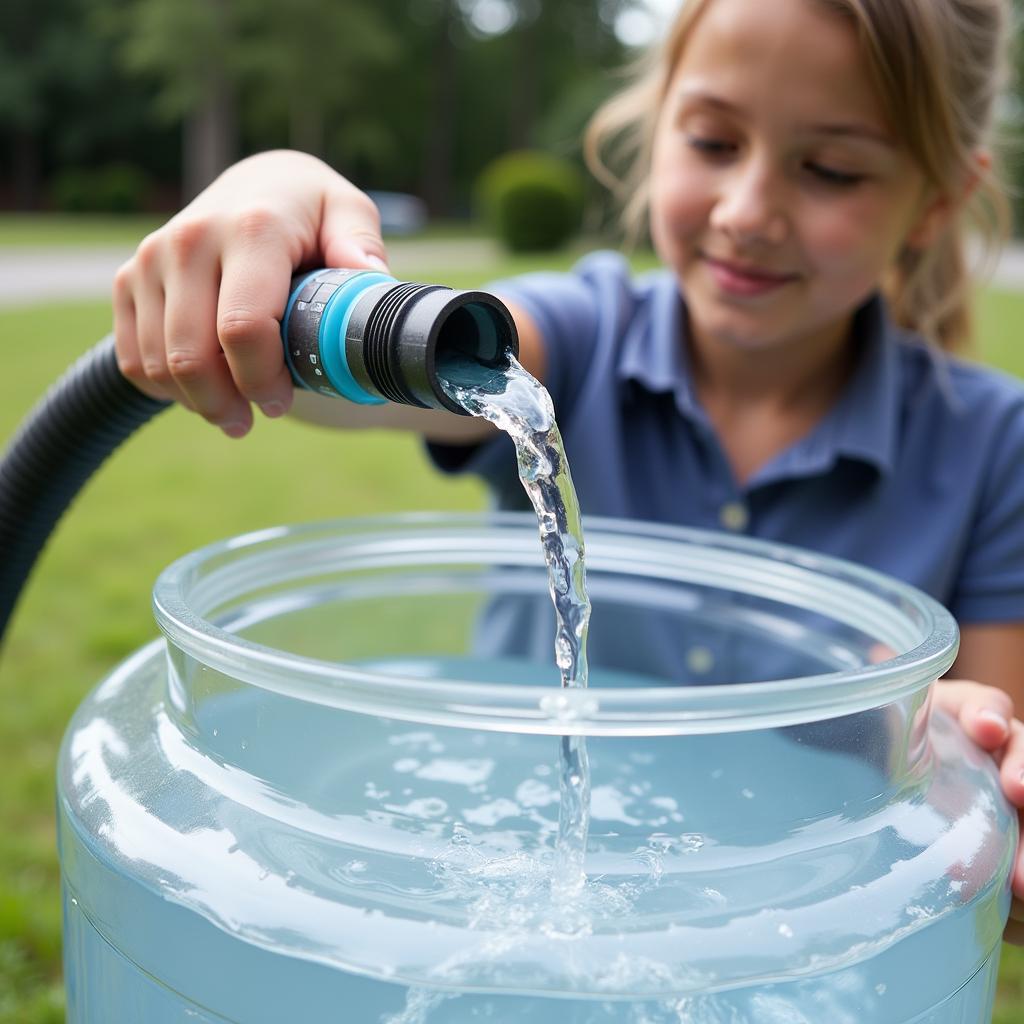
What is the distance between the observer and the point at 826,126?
92 cm

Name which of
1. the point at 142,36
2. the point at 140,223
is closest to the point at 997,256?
the point at 140,223

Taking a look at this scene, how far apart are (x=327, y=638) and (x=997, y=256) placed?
2.84 feet

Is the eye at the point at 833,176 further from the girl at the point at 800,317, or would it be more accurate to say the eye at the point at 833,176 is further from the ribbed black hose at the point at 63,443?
the ribbed black hose at the point at 63,443

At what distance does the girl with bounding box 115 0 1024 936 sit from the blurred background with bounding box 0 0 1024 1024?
0.24m

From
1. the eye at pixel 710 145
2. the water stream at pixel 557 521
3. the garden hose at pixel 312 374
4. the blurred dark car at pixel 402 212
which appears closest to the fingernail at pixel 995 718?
the water stream at pixel 557 521

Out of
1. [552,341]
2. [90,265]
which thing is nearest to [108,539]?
[552,341]

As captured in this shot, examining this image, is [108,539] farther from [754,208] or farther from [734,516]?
[754,208]

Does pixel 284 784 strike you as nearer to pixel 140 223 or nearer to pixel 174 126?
pixel 140 223

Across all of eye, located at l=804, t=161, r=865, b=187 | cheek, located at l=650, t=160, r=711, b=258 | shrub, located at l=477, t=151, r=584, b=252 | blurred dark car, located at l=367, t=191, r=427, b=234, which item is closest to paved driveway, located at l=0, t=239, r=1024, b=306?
shrub, located at l=477, t=151, r=584, b=252

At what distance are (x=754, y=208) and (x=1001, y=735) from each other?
0.48 m

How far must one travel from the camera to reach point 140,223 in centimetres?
1332

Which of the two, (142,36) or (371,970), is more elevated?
(371,970)

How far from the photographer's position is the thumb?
0.62m

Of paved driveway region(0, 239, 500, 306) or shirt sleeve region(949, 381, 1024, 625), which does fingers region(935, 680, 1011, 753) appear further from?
paved driveway region(0, 239, 500, 306)
